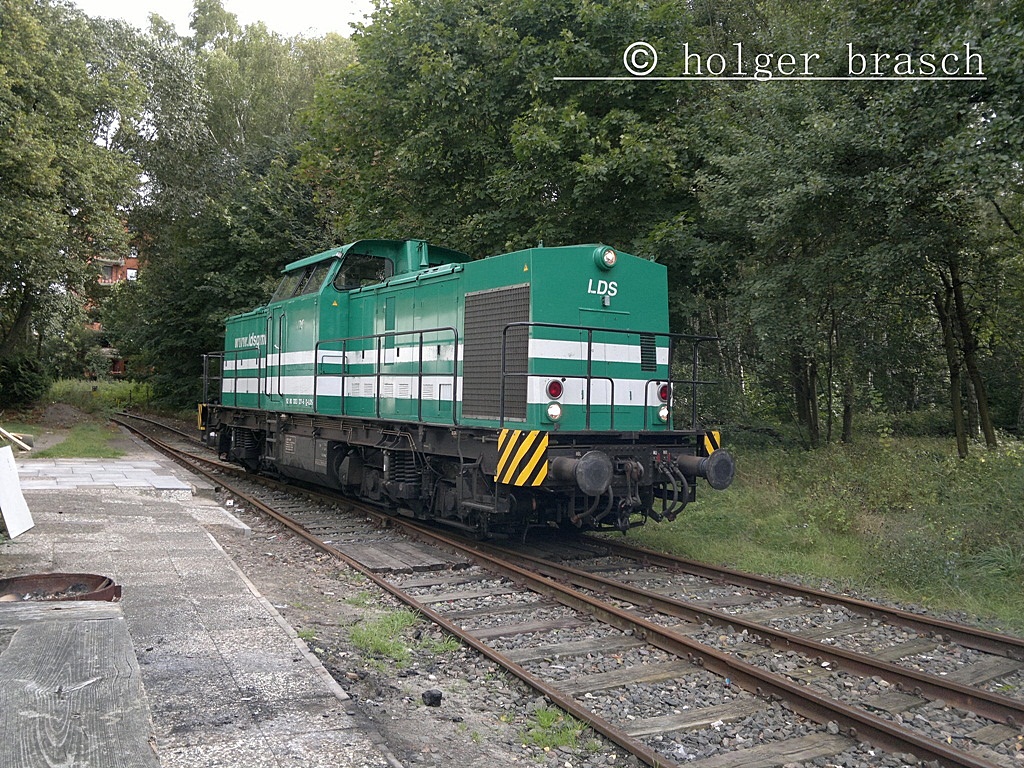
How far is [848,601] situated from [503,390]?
3.50 meters

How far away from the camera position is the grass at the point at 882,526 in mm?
7145

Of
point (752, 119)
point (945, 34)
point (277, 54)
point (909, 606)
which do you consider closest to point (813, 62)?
point (752, 119)

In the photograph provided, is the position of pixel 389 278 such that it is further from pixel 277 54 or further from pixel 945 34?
pixel 277 54

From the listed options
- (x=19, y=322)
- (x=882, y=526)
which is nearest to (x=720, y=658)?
(x=882, y=526)

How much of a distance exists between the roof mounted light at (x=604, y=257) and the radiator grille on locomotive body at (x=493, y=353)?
34.1 inches

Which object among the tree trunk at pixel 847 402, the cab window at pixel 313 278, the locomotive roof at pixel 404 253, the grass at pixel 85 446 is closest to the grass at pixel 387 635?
the locomotive roof at pixel 404 253

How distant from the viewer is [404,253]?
11117 millimetres

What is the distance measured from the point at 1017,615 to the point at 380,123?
13.2 m

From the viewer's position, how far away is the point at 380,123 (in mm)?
15359

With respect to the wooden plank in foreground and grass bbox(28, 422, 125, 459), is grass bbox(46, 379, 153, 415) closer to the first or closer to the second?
grass bbox(28, 422, 125, 459)

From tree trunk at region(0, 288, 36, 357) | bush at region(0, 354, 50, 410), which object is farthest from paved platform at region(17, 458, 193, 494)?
bush at region(0, 354, 50, 410)

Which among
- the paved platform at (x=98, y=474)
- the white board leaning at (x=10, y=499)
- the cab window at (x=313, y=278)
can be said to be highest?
the cab window at (x=313, y=278)

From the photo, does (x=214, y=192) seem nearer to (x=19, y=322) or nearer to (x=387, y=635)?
(x=19, y=322)

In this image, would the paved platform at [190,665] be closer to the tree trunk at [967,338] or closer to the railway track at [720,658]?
the railway track at [720,658]
